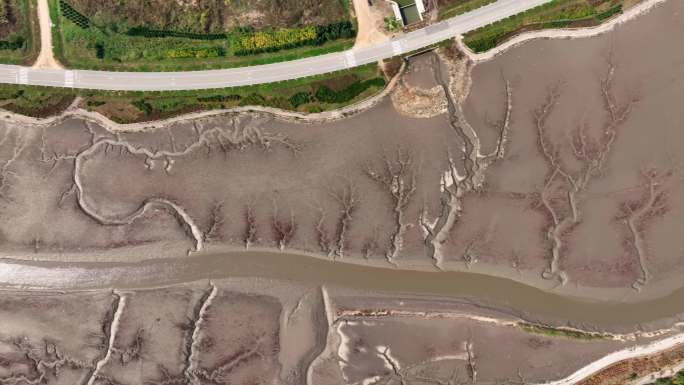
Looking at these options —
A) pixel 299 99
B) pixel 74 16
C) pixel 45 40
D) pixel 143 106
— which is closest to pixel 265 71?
pixel 299 99

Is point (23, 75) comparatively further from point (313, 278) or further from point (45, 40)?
point (313, 278)

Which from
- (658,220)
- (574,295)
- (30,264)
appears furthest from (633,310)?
(30,264)

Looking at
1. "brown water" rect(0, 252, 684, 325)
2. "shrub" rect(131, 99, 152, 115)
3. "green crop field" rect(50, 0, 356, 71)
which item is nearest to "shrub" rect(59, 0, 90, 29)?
"green crop field" rect(50, 0, 356, 71)

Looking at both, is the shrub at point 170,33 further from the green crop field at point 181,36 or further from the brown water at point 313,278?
the brown water at point 313,278

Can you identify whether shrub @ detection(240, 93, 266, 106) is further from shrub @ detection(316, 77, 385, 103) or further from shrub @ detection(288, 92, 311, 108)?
shrub @ detection(316, 77, 385, 103)

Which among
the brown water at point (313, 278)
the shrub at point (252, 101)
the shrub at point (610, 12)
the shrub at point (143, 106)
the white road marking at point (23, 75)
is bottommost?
the brown water at point (313, 278)

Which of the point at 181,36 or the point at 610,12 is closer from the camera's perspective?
the point at 610,12

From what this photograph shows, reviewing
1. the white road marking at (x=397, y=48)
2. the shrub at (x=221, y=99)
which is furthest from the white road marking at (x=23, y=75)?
the white road marking at (x=397, y=48)

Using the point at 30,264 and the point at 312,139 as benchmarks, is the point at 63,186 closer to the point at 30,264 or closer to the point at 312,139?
the point at 30,264
